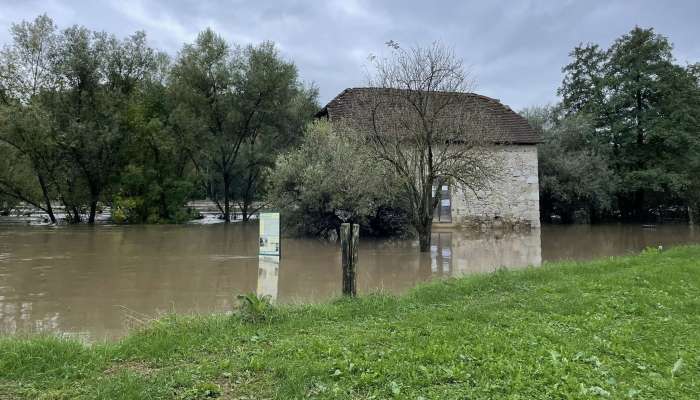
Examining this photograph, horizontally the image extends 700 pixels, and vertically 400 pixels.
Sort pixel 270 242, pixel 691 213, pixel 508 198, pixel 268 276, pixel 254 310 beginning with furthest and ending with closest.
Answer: pixel 691 213
pixel 508 198
pixel 270 242
pixel 268 276
pixel 254 310

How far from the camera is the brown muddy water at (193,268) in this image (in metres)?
7.44

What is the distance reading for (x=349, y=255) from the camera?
6676 mm

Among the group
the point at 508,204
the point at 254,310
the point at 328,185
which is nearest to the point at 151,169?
the point at 328,185

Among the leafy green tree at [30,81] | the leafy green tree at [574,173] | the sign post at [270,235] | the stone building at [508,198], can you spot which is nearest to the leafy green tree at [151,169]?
the leafy green tree at [30,81]

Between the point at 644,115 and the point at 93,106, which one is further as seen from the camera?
A: the point at 644,115

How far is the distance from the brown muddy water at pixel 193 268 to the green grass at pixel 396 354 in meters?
1.65

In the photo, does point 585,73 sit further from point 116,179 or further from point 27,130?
point 27,130

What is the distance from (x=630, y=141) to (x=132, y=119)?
95.9 ft

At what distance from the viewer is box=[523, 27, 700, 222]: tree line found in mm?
25719

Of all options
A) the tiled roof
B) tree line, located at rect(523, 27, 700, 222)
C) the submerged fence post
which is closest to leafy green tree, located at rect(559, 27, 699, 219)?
tree line, located at rect(523, 27, 700, 222)

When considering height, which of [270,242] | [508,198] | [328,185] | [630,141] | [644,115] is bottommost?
[270,242]

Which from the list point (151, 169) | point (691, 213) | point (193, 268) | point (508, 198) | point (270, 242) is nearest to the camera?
point (270, 242)

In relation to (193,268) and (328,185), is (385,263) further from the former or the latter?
(193,268)

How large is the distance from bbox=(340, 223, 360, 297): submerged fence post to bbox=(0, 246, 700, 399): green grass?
333mm
